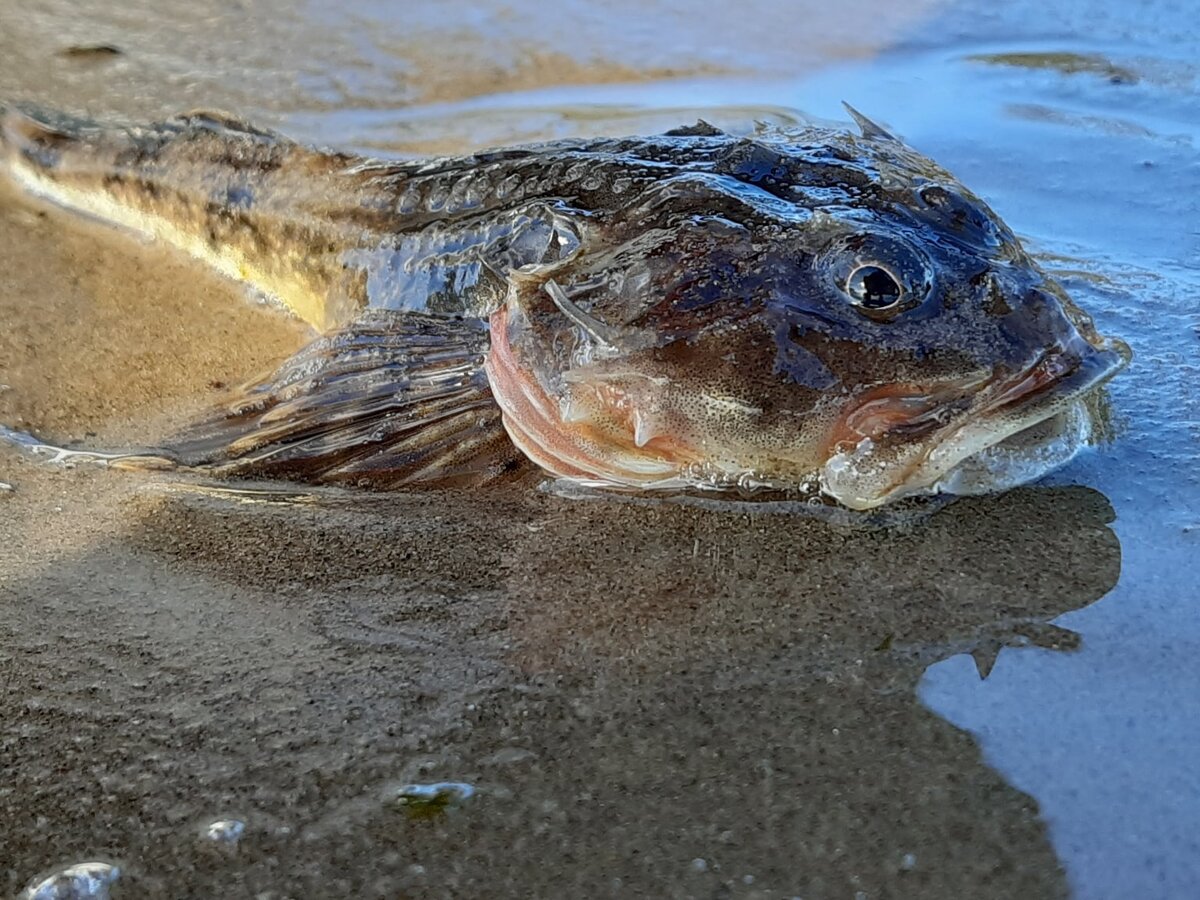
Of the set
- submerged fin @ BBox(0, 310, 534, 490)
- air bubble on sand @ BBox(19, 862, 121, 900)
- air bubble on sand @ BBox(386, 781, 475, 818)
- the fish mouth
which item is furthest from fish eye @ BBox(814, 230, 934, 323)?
air bubble on sand @ BBox(19, 862, 121, 900)

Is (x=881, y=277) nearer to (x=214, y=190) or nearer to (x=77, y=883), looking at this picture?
(x=77, y=883)

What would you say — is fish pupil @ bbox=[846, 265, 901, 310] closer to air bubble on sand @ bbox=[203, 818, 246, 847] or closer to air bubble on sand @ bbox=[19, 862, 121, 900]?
air bubble on sand @ bbox=[203, 818, 246, 847]

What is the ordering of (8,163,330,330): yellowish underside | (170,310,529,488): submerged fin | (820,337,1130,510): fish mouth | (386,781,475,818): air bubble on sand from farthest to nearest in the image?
1. (8,163,330,330): yellowish underside
2. (170,310,529,488): submerged fin
3. (820,337,1130,510): fish mouth
4. (386,781,475,818): air bubble on sand

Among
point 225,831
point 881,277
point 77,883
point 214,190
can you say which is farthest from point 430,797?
point 214,190

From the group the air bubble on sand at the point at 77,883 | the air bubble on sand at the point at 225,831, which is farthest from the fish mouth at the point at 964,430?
the air bubble on sand at the point at 77,883

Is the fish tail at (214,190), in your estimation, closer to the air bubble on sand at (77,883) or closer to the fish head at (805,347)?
the fish head at (805,347)

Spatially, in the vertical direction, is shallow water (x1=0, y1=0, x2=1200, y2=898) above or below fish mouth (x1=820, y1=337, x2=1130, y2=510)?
below
